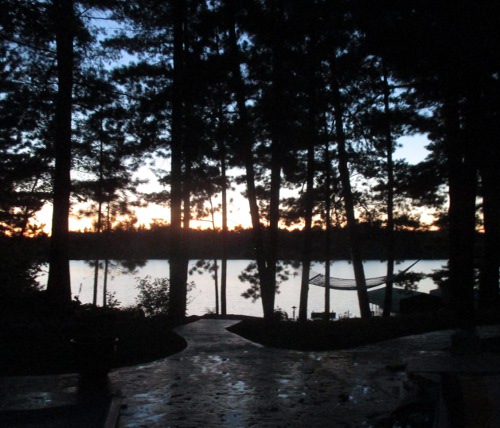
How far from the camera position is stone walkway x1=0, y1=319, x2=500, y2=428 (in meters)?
5.06

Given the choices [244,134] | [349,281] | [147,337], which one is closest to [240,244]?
[349,281]

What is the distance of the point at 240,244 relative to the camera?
98.4 feet

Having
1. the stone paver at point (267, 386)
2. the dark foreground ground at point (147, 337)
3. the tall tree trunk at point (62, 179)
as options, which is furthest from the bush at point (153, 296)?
the stone paver at point (267, 386)

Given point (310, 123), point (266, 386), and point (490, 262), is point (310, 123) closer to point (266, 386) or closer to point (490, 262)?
point (490, 262)

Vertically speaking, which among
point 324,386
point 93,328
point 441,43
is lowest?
point 324,386

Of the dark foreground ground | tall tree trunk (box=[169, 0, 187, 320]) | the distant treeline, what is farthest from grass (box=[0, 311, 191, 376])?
the distant treeline

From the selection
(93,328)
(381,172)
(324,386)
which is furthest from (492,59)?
(381,172)

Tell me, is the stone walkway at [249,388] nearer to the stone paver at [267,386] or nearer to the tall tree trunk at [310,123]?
the stone paver at [267,386]

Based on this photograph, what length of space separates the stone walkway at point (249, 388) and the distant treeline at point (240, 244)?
1137 centimetres

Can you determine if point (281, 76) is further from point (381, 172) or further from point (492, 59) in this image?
point (381, 172)

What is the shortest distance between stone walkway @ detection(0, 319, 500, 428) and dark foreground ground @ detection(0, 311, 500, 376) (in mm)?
443

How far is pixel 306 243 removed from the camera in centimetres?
1742

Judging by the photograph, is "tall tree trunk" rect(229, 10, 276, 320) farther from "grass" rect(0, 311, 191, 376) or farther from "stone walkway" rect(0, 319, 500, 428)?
"stone walkway" rect(0, 319, 500, 428)

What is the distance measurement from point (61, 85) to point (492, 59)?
9856mm
